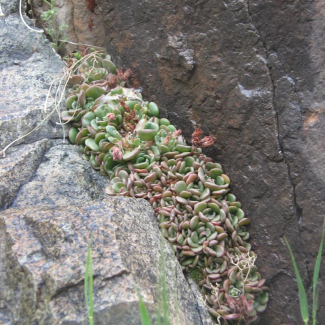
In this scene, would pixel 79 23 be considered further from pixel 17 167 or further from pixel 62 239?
pixel 62 239

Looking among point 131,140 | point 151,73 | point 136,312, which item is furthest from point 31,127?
point 136,312

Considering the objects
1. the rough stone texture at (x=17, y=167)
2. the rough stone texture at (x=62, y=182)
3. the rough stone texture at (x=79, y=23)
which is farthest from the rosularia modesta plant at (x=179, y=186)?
the rough stone texture at (x=79, y=23)

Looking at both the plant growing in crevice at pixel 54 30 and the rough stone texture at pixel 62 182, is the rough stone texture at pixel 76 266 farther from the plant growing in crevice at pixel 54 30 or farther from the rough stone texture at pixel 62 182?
the plant growing in crevice at pixel 54 30

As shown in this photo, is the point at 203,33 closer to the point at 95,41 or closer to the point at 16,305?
the point at 95,41

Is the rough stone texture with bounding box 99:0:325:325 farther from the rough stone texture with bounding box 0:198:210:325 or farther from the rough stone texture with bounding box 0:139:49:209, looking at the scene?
the rough stone texture with bounding box 0:139:49:209

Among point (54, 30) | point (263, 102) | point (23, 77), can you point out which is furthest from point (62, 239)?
point (54, 30)
